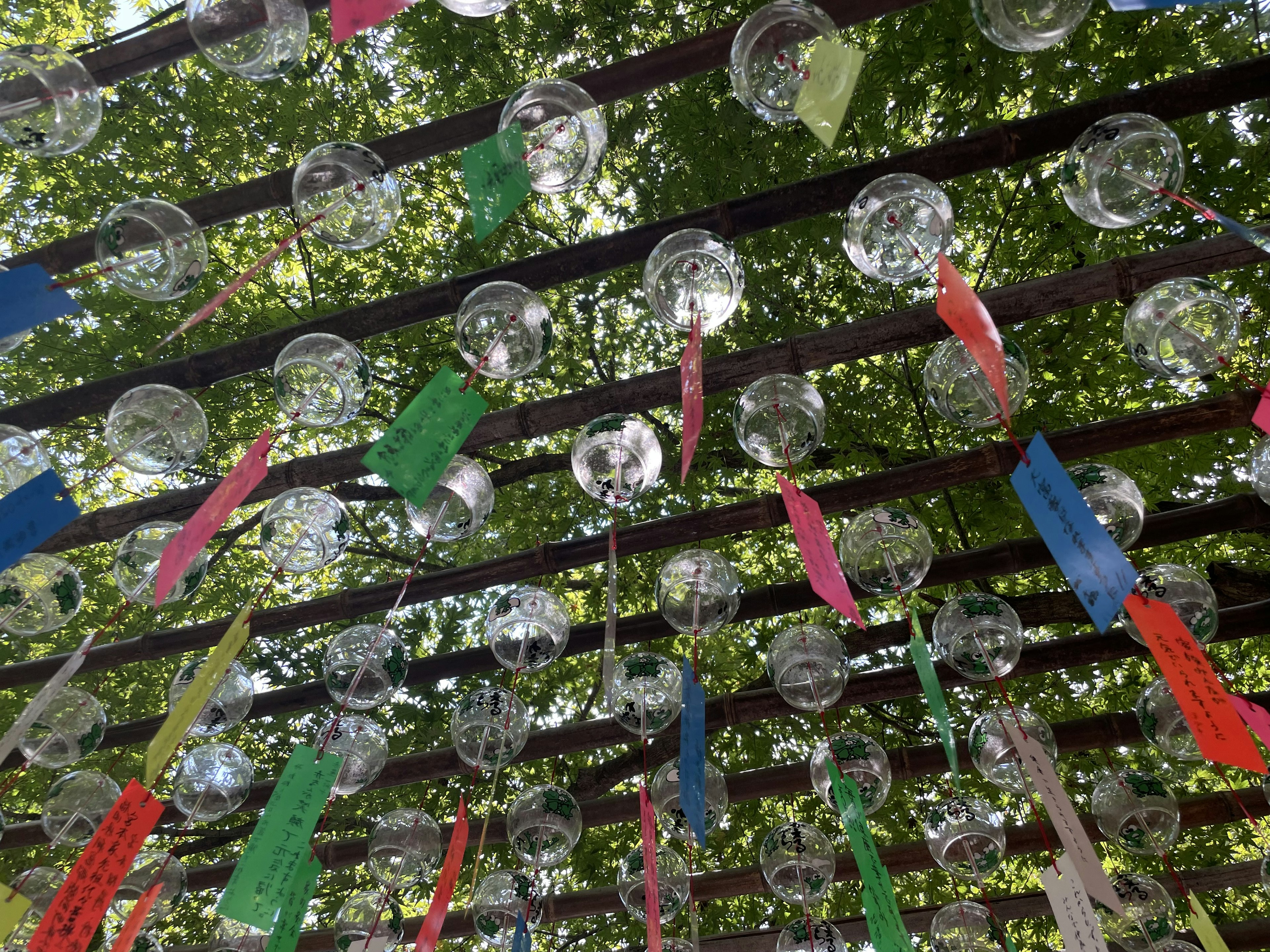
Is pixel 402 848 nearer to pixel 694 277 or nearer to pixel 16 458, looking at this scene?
pixel 16 458

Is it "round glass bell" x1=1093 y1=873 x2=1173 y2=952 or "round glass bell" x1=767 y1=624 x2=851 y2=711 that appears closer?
"round glass bell" x1=767 y1=624 x2=851 y2=711

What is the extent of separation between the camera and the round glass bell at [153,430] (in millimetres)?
2764

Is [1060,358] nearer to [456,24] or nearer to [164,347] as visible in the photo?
[456,24]

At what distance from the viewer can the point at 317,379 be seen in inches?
108

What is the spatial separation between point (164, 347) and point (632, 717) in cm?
350

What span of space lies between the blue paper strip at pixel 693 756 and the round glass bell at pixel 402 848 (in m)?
1.56

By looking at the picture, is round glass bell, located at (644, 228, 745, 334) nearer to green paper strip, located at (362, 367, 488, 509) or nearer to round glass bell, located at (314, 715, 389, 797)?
green paper strip, located at (362, 367, 488, 509)

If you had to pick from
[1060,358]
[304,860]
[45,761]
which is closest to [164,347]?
[45,761]

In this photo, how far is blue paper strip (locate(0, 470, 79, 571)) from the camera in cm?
234

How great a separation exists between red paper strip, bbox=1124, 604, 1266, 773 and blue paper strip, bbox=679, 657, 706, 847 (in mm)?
1286

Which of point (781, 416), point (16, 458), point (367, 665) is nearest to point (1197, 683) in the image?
point (781, 416)

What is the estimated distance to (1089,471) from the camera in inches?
109

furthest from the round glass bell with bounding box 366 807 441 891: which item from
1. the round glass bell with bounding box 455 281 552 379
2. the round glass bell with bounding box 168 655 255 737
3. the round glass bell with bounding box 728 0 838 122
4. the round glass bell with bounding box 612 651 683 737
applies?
the round glass bell with bounding box 728 0 838 122

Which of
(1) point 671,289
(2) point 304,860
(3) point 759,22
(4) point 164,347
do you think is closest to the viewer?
(3) point 759,22
